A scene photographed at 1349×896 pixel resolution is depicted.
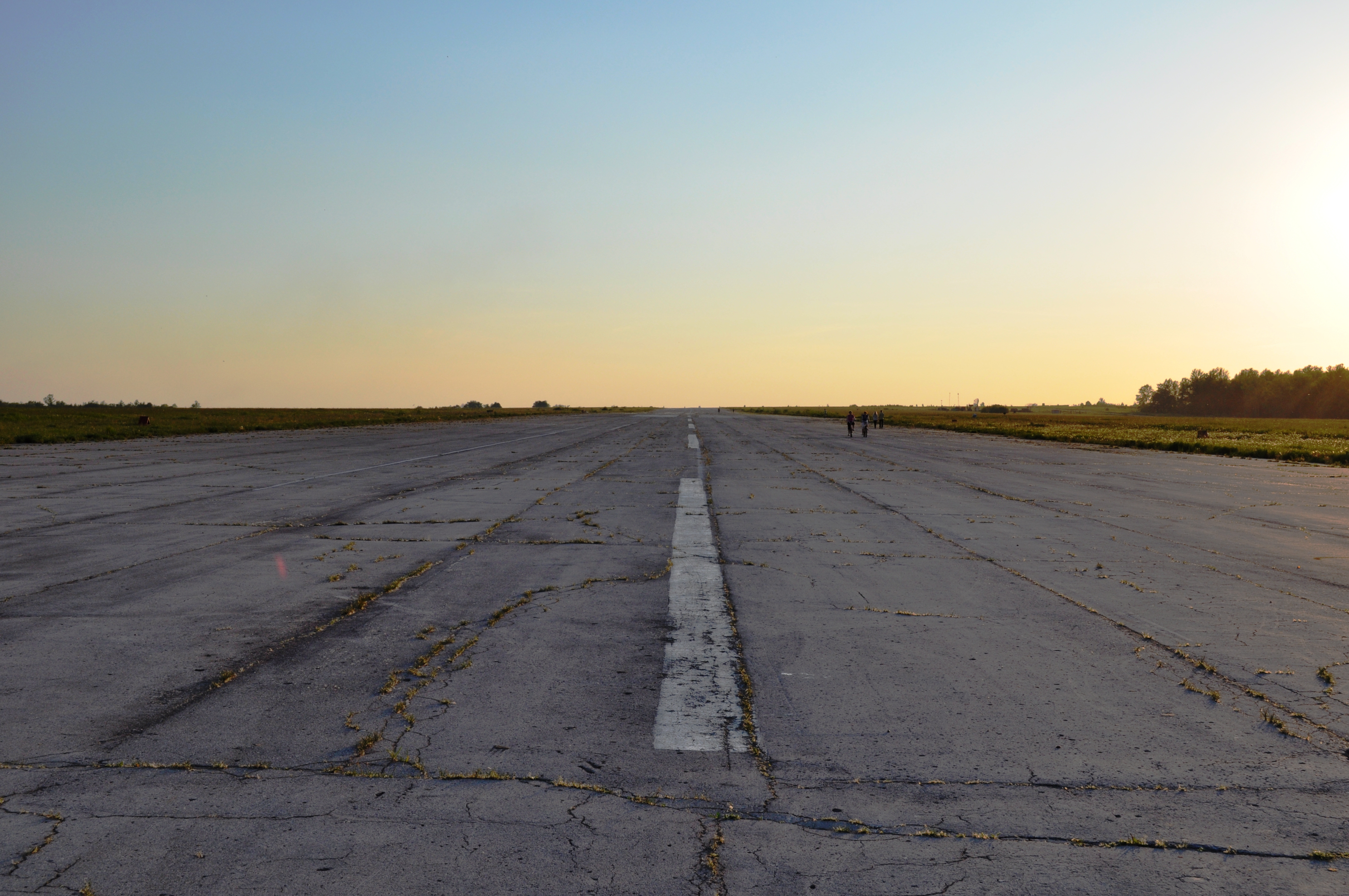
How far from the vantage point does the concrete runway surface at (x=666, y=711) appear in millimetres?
2750

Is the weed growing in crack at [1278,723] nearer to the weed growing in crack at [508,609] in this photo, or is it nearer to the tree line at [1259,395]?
the weed growing in crack at [508,609]

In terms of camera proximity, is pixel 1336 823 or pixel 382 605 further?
pixel 382 605

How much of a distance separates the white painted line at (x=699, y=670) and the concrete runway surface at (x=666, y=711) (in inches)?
1.4

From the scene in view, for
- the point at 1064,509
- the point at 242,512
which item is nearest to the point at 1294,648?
the point at 1064,509

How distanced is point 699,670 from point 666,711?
75 centimetres

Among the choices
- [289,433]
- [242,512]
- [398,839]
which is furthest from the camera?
[289,433]

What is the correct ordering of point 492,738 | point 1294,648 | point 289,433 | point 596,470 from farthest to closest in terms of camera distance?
1. point 289,433
2. point 596,470
3. point 1294,648
4. point 492,738

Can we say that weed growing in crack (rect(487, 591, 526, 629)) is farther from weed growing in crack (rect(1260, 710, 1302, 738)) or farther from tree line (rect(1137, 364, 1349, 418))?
tree line (rect(1137, 364, 1349, 418))

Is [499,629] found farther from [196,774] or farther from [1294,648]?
[1294,648]

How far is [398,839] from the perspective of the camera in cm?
284

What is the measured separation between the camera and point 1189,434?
55.0 metres

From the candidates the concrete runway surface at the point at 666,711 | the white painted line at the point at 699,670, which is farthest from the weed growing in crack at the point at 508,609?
the white painted line at the point at 699,670

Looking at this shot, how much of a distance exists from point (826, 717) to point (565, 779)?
4.84 ft

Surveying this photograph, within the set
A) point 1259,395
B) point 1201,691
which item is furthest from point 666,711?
point 1259,395
